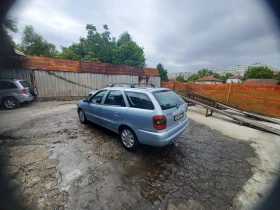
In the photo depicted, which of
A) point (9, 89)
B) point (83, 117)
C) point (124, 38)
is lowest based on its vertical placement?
point (83, 117)

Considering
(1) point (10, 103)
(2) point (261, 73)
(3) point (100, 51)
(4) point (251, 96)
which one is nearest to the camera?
(1) point (10, 103)

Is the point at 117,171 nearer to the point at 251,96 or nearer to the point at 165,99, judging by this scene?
the point at 165,99

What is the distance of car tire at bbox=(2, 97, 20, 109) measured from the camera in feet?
22.2

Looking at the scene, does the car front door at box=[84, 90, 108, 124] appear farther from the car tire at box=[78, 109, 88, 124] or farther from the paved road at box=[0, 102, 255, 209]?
the paved road at box=[0, 102, 255, 209]

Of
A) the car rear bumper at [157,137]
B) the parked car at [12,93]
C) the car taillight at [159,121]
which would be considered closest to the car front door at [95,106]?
the car rear bumper at [157,137]

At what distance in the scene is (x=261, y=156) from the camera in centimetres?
314

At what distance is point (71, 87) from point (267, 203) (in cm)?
1215

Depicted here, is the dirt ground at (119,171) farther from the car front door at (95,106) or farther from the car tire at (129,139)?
the car front door at (95,106)

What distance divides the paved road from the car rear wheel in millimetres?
3993

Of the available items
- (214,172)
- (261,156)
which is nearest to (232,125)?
(261,156)

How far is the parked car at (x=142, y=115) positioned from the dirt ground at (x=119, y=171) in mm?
508

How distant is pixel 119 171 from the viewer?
2533 mm

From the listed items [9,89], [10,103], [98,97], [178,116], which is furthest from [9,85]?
[178,116]

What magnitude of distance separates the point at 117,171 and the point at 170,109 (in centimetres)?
171
